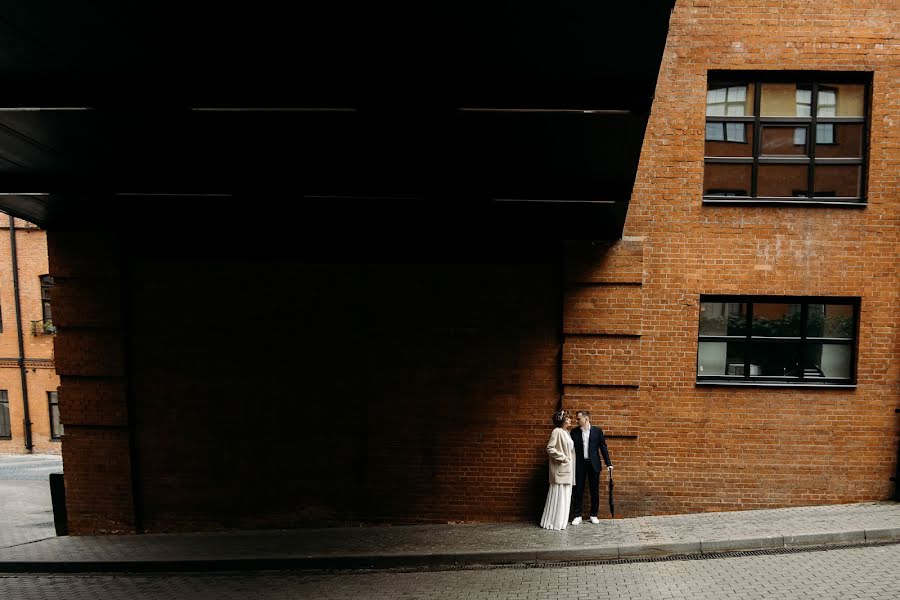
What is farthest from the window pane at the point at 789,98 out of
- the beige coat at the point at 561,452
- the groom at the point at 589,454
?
the beige coat at the point at 561,452

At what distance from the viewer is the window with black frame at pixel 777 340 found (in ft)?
23.8

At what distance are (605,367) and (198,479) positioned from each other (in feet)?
20.9

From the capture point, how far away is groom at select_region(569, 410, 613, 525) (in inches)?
280

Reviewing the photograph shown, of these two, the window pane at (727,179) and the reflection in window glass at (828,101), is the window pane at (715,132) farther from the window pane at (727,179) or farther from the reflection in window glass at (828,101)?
the reflection in window glass at (828,101)

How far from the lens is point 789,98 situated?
7.19 meters

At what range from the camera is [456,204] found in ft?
20.4

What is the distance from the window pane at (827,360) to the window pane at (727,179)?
8.25 ft

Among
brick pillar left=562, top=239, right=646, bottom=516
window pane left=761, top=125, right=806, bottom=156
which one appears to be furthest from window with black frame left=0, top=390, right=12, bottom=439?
window pane left=761, top=125, right=806, bottom=156

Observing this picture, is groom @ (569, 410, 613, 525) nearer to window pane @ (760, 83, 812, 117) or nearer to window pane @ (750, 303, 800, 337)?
window pane @ (750, 303, 800, 337)

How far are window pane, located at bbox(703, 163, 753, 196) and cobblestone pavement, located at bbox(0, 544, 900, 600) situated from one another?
4816mm

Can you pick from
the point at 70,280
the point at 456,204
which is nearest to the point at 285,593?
the point at 456,204

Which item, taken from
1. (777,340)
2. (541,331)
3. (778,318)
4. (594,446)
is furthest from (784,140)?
(594,446)

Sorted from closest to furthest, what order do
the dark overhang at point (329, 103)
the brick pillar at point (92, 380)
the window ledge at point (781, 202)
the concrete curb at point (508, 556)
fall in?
the dark overhang at point (329, 103) < the concrete curb at point (508, 556) < the window ledge at point (781, 202) < the brick pillar at point (92, 380)

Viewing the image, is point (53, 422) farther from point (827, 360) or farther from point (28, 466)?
point (827, 360)
